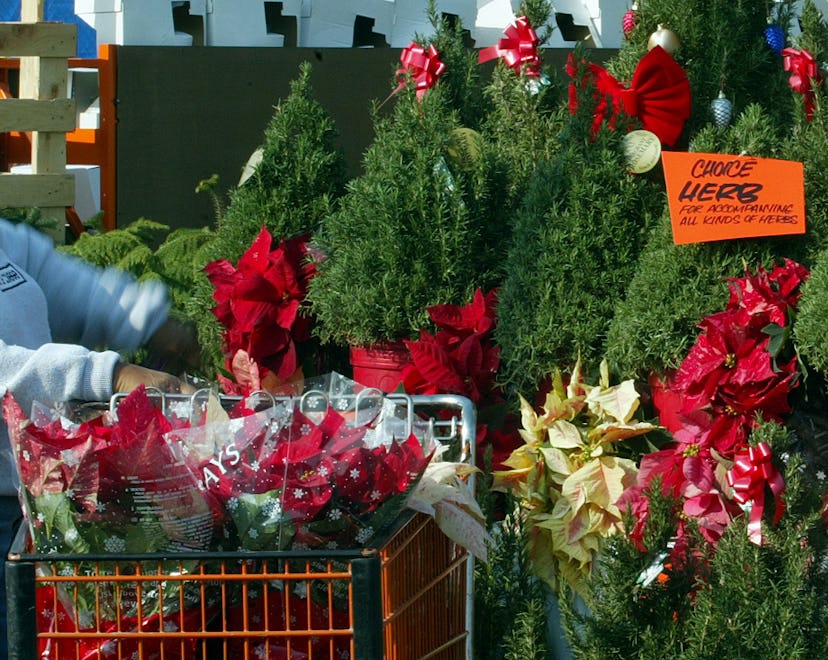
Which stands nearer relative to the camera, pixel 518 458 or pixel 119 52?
pixel 518 458

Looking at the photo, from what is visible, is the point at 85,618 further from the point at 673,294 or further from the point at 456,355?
the point at 673,294

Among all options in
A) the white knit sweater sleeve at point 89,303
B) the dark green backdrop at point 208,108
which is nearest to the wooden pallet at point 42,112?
the dark green backdrop at point 208,108

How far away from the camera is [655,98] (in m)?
3.14

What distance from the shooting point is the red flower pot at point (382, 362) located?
3.23 m

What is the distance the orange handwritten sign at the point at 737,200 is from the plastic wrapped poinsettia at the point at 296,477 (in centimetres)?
136

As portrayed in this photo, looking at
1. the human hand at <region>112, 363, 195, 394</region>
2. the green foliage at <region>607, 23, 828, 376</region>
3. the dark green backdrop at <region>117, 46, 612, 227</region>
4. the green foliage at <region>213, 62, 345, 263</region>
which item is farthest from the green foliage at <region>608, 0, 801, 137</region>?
the dark green backdrop at <region>117, 46, 612, 227</region>

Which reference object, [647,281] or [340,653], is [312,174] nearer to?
[647,281]

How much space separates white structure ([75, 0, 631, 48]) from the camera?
19.7 feet

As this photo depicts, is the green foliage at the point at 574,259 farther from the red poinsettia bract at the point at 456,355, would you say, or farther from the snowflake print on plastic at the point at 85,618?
the snowflake print on plastic at the point at 85,618

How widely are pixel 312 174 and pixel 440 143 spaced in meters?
0.49

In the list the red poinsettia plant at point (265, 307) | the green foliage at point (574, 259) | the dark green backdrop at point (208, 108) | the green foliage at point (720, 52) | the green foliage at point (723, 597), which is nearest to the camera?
the green foliage at point (723, 597)

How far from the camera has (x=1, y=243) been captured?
2363 mm

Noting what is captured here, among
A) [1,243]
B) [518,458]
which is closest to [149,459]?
[1,243]

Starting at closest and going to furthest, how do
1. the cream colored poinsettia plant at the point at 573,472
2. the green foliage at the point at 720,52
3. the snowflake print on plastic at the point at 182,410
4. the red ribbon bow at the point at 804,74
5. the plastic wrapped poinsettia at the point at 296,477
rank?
the plastic wrapped poinsettia at the point at 296,477
the snowflake print on plastic at the point at 182,410
the cream colored poinsettia plant at the point at 573,472
the red ribbon bow at the point at 804,74
the green foliage at the point at 720,52
